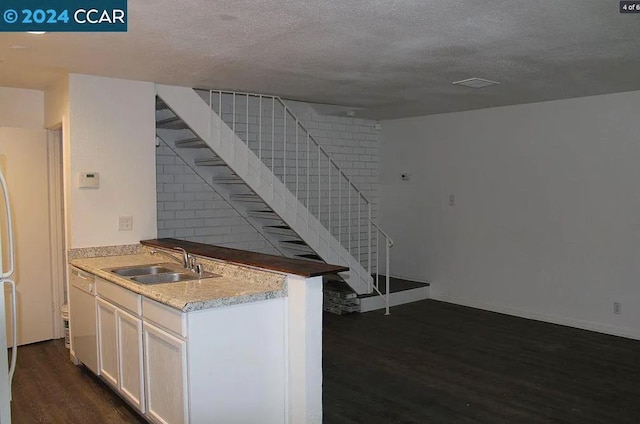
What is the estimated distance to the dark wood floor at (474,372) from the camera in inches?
138

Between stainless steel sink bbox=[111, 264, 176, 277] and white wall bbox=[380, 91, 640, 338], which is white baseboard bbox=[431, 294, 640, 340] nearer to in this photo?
white wall bbox=[380, 91, 640, 338]

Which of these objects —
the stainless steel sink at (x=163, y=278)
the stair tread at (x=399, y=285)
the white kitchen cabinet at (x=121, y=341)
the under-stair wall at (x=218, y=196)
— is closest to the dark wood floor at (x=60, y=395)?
the white kitchen cabinet at (x=121, y=341)

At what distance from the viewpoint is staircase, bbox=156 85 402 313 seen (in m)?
4.94

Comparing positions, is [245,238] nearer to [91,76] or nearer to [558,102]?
[91,76]

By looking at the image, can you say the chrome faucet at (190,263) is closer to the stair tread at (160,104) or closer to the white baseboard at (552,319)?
the stair tread at (160,104)

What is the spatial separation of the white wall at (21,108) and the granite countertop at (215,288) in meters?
2.06

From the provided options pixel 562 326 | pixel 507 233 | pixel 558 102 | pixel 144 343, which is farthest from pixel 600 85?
pixel 144 343

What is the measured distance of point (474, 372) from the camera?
4242 mm

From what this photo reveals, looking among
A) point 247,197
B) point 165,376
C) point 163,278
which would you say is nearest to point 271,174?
point 247,197

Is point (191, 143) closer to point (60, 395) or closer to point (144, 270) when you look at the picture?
point (144, 270)

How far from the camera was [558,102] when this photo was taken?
557 centimetres

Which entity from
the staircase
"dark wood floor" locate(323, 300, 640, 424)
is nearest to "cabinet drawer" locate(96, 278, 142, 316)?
"dark wood floor" locate(323, 300, 640, 424)

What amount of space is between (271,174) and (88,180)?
1.67m

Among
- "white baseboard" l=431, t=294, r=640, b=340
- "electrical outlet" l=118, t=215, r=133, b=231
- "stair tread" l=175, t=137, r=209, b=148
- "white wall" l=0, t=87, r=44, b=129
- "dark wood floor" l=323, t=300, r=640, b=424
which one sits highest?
"white wall" l=0, t=87, r=44, b=129
